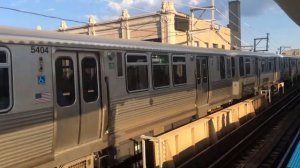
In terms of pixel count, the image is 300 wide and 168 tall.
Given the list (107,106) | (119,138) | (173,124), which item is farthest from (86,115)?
(173,124)

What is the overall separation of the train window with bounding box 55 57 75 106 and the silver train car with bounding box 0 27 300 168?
0.06 feet

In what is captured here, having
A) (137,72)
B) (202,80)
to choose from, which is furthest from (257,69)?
(137,72)

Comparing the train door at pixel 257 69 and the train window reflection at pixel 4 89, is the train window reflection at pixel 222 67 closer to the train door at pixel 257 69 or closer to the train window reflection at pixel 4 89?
the train door at pixel 257 69

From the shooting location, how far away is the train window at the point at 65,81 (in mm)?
8128

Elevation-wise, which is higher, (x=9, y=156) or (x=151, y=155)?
(x=9, y=156)

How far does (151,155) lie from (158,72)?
3127 mm

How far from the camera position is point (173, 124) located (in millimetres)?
13961

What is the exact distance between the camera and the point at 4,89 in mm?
6984

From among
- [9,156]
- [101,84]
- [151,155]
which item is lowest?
[151,155]

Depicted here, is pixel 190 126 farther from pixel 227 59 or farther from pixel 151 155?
pixel 227 59

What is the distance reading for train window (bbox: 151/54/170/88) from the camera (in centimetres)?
1220

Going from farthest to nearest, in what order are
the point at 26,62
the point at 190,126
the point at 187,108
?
the point at 187,108 < the point at 190,126 < the point at 26,62

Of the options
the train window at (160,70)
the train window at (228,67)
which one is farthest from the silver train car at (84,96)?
the train window at (228,67)

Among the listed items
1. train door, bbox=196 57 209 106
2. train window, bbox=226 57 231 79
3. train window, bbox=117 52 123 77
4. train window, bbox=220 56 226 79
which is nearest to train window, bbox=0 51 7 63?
train window, bbox=117 52 123 77
